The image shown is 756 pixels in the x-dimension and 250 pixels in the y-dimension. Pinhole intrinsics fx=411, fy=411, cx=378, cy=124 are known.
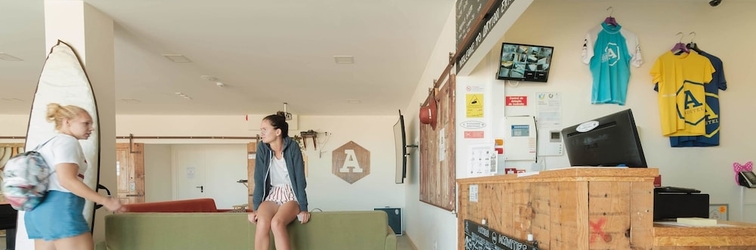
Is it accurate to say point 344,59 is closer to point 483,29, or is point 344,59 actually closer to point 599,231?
point 483,29

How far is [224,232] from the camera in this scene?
107 inches

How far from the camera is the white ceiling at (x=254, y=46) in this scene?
112 inches

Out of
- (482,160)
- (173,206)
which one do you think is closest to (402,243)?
(173,206)

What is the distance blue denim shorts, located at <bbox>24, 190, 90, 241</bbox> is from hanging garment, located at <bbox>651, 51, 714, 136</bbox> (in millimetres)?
3685

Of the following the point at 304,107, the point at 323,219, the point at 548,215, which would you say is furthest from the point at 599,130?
the point at 304,107

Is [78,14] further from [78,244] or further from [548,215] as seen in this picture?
[548,215]

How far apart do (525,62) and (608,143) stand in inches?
53.4

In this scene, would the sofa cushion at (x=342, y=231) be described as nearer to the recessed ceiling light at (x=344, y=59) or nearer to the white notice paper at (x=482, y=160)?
the white notice paper at (x=482, y=160)

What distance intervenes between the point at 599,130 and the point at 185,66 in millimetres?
4067

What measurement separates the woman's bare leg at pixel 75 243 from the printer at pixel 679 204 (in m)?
2.75

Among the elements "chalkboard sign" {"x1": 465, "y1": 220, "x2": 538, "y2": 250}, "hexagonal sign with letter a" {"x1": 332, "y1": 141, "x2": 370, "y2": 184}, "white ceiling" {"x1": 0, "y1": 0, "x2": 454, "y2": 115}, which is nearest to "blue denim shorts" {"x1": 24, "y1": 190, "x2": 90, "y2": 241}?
"white ceiling" {"x1": 0, "y1": 0, "x2": 454, "y2": 115}

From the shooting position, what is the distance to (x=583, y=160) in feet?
5.74

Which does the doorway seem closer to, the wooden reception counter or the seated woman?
the seated woman

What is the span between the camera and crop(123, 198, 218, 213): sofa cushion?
398 cm
